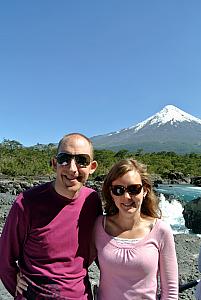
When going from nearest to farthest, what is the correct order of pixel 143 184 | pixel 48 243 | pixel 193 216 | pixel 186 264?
pixel 48 243, pixel 143 184, pixel 186 264, pixel 193 216

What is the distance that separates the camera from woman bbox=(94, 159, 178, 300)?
1.69 meters

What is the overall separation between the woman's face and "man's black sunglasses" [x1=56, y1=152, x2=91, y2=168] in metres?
0.17

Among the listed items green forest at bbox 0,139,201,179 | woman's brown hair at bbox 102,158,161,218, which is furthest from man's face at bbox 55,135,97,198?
green forest at bbox 0,139,201,179

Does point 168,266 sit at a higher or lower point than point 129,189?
lower

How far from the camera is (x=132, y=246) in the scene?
1705mm

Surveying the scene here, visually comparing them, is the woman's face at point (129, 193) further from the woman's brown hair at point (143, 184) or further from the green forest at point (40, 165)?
the green forest at point (40, 165)

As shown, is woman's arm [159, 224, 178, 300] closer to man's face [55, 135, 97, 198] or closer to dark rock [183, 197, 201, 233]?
man's face [55, 135, 97, 198]

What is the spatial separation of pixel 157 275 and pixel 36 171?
1320 inches

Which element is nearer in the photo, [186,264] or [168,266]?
[168,266]

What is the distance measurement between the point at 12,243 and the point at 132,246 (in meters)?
0.54

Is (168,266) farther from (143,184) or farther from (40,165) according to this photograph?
(40,165)

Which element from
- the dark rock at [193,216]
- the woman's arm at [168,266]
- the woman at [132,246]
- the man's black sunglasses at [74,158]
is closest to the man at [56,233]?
the man's black sunglasses at [74,158]

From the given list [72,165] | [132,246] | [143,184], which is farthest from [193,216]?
[72,165]

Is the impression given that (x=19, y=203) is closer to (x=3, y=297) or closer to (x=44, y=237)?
(x=44, y=237)
